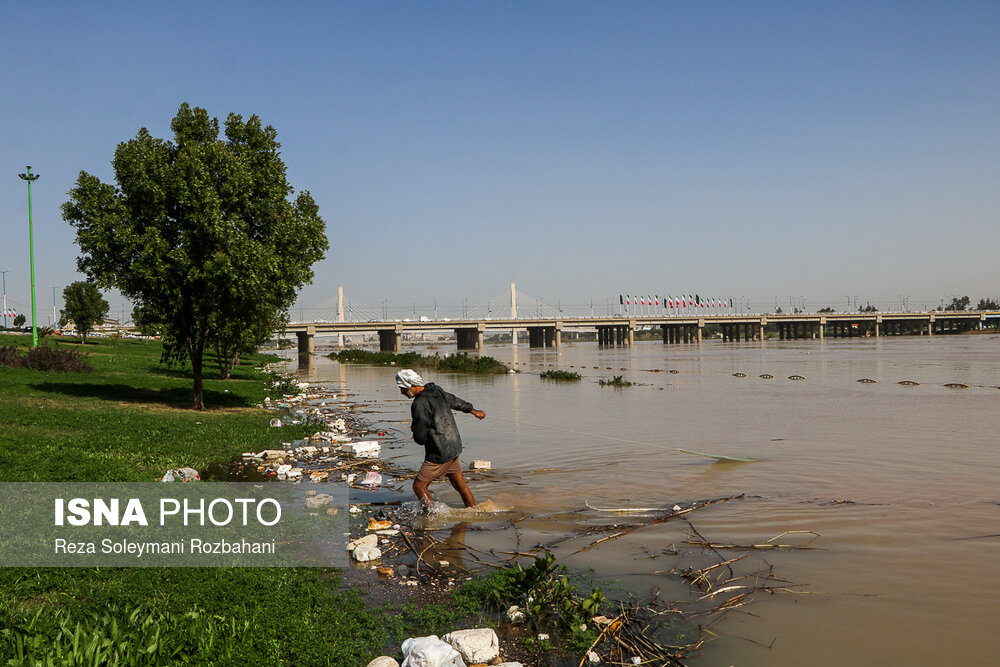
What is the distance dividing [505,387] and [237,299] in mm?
19136

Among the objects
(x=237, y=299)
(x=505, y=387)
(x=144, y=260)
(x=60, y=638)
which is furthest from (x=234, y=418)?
(x=505, y=387)

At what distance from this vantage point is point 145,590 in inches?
230

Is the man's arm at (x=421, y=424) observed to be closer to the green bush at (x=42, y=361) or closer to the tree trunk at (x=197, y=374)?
the tree trunk at (x=197, y=374)

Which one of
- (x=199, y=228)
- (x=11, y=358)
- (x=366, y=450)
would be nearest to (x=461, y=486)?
(x=366, y=450)

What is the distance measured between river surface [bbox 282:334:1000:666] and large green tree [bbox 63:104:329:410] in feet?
18.7

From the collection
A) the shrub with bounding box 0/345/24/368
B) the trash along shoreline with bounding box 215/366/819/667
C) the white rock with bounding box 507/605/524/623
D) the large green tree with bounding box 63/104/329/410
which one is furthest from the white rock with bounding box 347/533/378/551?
the shrub with bounding box 0/345/24/368

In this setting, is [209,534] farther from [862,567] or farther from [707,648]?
[862,567]

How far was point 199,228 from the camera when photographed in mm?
19641

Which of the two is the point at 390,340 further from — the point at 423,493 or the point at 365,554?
the point at 365,554

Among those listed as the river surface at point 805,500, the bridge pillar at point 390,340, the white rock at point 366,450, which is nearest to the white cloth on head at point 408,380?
the river surface at point 805,500

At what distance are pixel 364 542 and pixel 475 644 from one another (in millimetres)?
2961

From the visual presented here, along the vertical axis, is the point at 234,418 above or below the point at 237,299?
below

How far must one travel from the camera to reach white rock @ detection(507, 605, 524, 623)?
19.0 feet

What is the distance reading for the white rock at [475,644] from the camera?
496 centimetres
